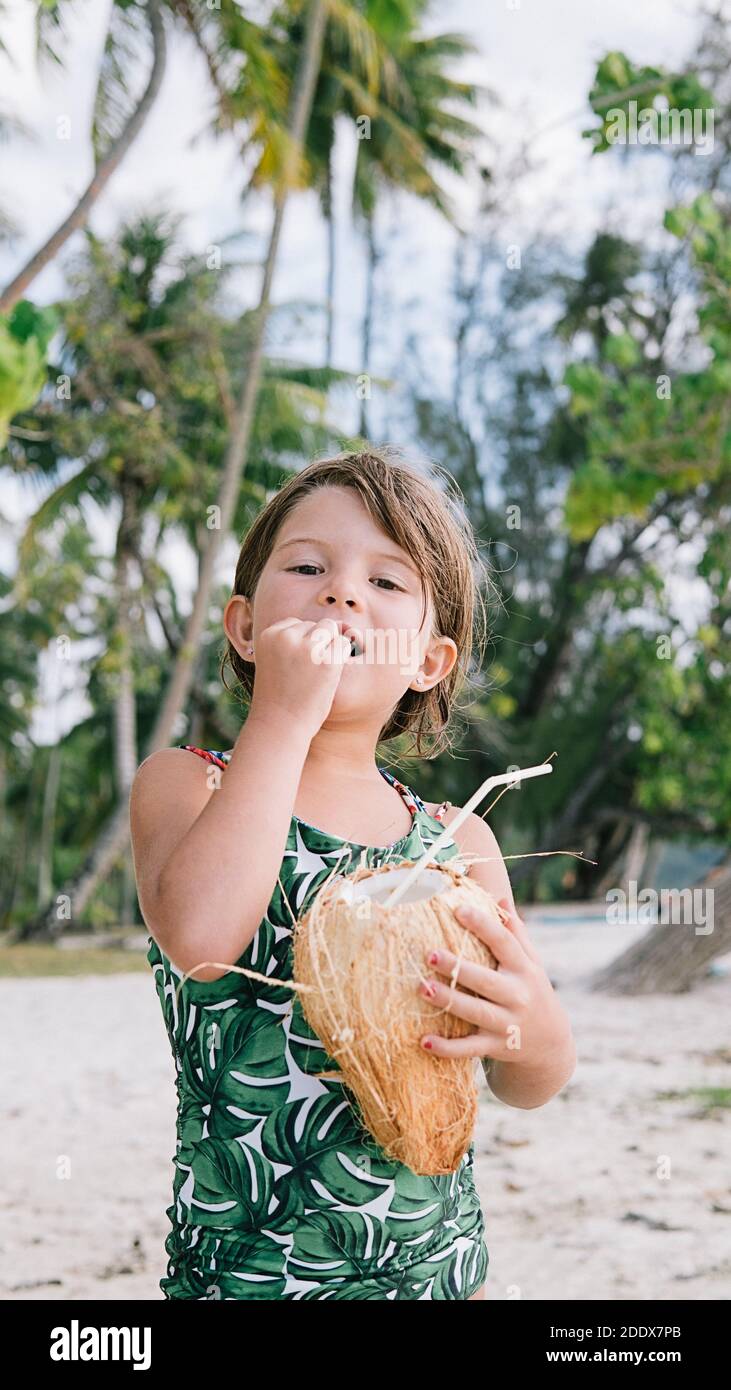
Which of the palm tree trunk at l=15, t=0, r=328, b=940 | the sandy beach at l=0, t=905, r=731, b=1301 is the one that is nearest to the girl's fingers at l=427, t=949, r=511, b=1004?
the sandy beach at l=0, t=905, r=731, b=1301

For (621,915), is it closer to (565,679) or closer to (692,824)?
(692,824)

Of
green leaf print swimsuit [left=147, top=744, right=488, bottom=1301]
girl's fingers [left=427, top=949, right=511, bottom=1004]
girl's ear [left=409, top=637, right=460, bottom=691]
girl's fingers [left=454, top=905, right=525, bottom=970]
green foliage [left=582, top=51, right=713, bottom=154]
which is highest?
green foliage [left=582, top=51, right=713, bottom=154]

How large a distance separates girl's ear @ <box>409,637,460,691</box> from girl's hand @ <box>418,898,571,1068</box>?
399 mm

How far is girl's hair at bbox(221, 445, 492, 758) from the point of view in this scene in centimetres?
152

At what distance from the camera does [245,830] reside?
1.20m

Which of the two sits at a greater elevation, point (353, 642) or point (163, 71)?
point (163, 71)

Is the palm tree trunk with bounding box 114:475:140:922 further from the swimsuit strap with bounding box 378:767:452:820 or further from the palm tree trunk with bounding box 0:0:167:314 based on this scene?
the swimsuit strap with bounding box 378:767:452:820

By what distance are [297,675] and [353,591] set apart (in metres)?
0.18

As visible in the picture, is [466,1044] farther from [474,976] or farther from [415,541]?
[415,541]

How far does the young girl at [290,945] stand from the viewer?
121 centimetres

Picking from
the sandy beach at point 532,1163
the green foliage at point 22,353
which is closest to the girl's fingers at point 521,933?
the green foliage at point 22,353

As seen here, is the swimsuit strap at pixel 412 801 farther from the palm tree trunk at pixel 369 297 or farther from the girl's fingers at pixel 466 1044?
the palm tree trunk at pixel 369 297

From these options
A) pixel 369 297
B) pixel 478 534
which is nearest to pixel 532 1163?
pixel 478 534
